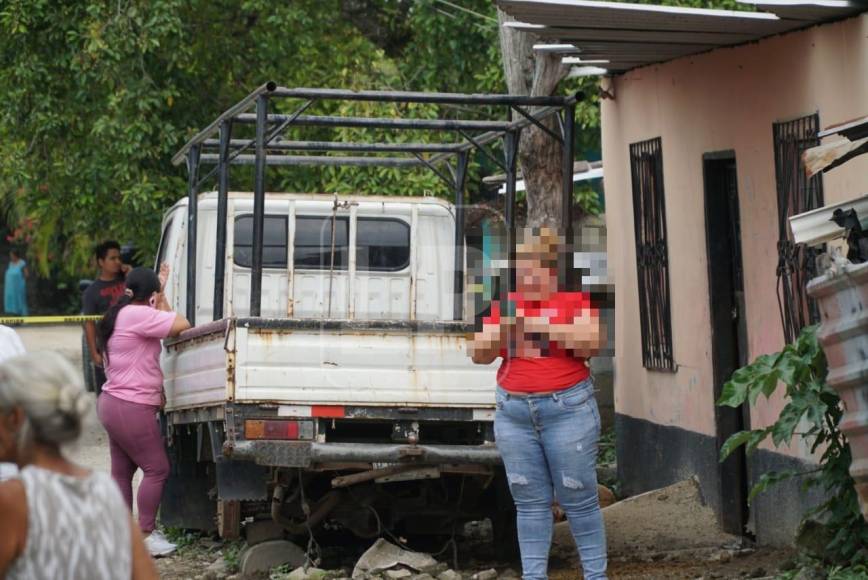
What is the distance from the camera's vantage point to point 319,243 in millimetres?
10852

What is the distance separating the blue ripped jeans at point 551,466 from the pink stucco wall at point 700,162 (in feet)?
6.57

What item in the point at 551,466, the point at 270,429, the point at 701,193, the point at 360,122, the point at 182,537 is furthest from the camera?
the point at 182,537

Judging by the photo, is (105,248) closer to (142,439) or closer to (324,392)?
(142,439)

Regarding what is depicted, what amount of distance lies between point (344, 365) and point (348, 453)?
1.49 ft

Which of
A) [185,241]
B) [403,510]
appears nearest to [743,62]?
[403,510]

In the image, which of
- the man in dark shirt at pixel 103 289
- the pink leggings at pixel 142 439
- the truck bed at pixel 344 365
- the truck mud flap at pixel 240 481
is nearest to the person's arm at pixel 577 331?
the truck bed at pixel 344 365

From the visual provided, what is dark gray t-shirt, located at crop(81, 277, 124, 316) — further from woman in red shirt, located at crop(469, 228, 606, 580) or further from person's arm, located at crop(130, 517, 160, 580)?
person's arm, located at crop(130, 517, 160, 580)

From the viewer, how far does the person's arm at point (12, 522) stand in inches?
138

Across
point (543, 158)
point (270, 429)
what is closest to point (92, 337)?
point (543, 158)

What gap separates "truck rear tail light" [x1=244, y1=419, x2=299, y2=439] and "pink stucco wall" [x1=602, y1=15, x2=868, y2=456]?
8.75ft

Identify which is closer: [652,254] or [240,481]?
[240,481]

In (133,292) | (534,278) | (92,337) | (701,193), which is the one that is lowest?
(534,278)

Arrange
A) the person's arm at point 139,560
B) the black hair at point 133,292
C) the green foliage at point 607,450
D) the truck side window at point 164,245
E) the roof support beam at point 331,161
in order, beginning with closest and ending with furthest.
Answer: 1. the person's arm at point 139,560
2. the black hair at point 133,292
3. the truck side window at point 164,245
4. the roof support beam at point 331,161
5. the green foliage at point 607,450

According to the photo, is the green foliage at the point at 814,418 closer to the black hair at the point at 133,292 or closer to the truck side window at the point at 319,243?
the black hair at the point at 133,292
